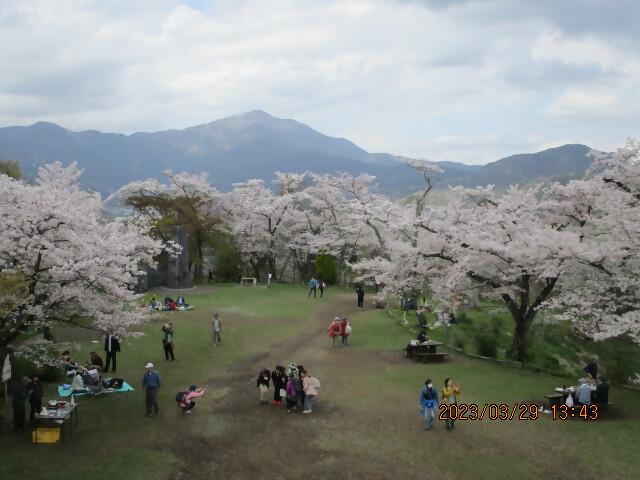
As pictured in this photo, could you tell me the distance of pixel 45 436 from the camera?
11906 mm

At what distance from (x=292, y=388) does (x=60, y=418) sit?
614 centimetres

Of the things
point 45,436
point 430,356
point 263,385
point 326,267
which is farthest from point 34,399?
point 326,267

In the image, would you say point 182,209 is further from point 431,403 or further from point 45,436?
point 431,403

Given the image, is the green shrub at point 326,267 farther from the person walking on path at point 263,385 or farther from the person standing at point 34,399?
the person standing at point 34,399

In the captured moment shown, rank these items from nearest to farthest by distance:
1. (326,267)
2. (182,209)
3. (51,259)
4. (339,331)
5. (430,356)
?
(51,259), (430,356), (339,331), (182,209), (326,267)

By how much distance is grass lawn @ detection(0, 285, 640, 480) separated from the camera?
10758 mm

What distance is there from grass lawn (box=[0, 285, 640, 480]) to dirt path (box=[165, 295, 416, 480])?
0.12 feet

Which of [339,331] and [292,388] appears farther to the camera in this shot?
[339,331]

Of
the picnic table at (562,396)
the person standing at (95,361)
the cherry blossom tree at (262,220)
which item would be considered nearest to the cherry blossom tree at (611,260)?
the picnic table at (562,396)

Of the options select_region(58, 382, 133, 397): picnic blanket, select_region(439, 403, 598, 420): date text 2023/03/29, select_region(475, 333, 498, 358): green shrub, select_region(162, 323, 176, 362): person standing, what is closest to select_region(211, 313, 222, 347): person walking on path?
select_region(162, 323, 176, 362): person standing

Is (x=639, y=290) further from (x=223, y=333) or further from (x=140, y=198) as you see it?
(x=140, y=198)

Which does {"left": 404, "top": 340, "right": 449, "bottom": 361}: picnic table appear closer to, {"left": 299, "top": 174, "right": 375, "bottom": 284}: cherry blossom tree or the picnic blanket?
the picnic blanket

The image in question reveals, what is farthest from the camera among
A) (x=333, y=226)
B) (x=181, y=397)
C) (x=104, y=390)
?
(x=333, y=226)

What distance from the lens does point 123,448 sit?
11.8m
